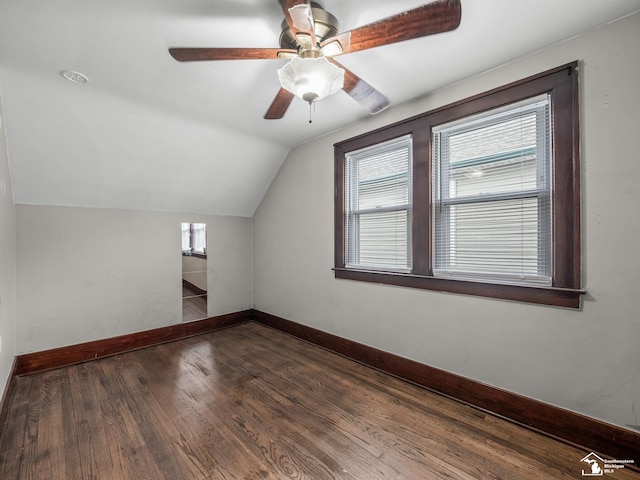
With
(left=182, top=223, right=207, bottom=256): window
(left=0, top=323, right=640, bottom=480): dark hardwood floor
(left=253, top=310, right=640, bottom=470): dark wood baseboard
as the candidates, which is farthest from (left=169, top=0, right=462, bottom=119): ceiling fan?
(left=182, top=223, right=207, bottom=256): window

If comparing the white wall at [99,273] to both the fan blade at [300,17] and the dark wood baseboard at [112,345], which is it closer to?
the dark wood baseboard at [112,345]

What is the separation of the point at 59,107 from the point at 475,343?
3.75m

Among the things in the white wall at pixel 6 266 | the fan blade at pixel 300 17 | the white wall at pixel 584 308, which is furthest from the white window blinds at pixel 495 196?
the white wall at pixel 6 266

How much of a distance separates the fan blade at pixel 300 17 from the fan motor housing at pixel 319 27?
4.5 inches

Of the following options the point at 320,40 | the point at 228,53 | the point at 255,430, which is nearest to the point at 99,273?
the point at 255,430

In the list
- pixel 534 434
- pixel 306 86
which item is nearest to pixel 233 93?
pixel 306 86

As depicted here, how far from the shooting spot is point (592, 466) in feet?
5.13

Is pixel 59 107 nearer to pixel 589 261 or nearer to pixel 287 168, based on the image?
pixel 287 168

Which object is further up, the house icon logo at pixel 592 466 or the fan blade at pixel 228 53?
the fan blade at pixel 228 53

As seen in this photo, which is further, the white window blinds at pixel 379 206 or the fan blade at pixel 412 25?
the white window blinds at pixel 379 206

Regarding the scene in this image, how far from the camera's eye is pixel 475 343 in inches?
84.7

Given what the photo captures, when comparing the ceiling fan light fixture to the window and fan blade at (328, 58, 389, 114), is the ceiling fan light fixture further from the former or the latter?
the window

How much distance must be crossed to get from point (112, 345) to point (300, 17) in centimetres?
362

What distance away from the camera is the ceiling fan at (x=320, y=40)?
1225 mm
